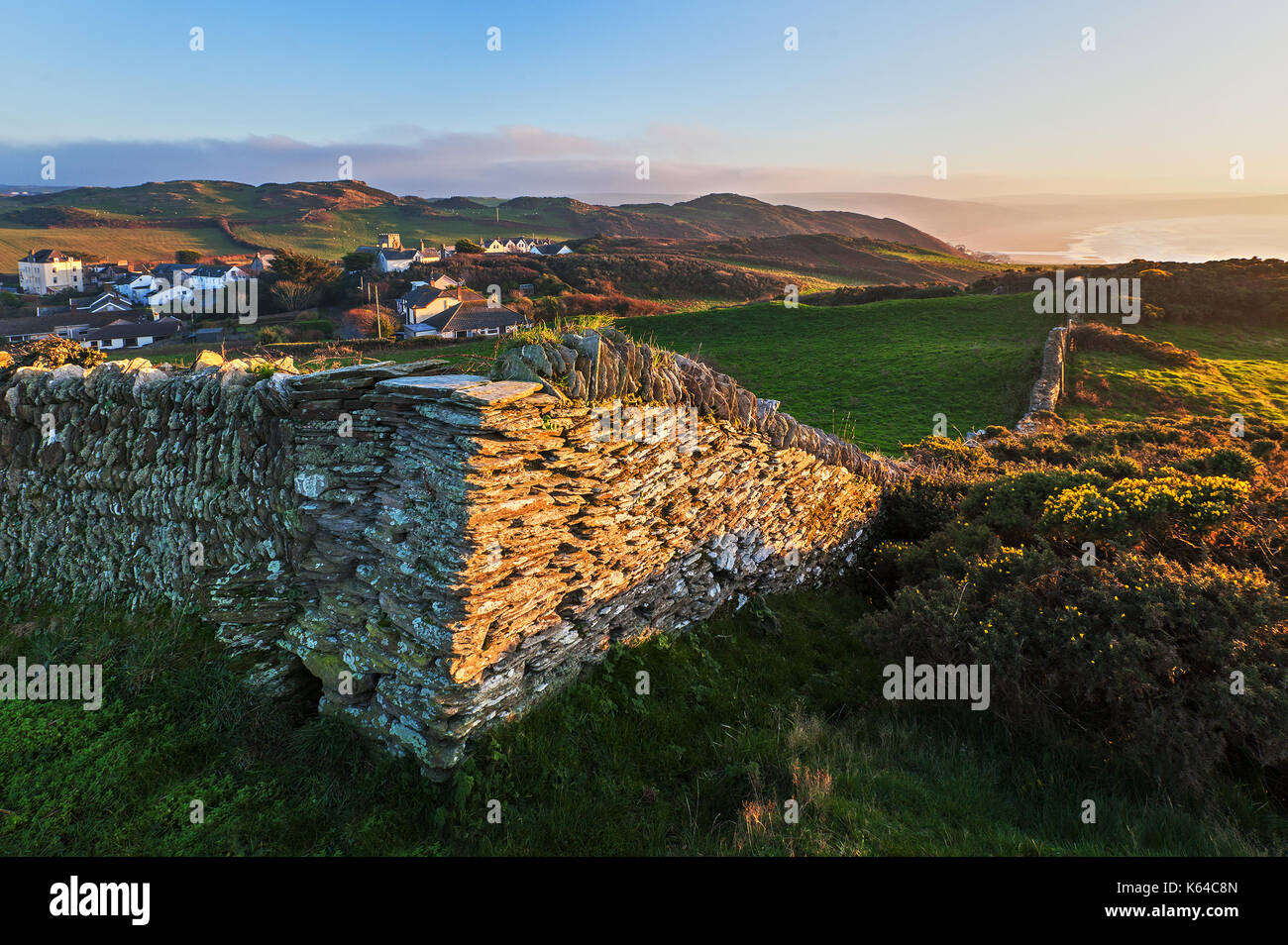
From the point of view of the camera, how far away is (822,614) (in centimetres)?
913

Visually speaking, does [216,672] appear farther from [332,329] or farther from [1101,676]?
[332,329]

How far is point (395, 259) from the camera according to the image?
93125 mm

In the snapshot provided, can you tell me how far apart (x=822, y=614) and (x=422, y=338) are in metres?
40.5

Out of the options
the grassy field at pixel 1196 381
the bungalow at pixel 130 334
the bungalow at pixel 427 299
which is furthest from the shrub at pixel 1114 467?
the bungalow at pixel 130 334

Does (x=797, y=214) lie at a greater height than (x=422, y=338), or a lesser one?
greater

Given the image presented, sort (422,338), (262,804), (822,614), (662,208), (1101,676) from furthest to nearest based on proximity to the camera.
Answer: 1. (662,208)
2. (422,338)
3. (822,614)
4. (1101,676)
5. (262,804)

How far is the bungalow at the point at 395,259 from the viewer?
292ft

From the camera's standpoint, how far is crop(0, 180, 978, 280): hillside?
110 metres

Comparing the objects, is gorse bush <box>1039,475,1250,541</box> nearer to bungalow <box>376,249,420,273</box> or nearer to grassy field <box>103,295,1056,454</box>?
grassy field <box>103,295,1056,454</box>

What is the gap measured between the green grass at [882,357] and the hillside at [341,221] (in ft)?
170

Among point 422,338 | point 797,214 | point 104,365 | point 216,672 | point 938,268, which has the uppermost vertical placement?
point 797,214

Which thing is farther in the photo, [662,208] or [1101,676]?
[662,208]

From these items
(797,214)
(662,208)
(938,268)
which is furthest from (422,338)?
(797,214)

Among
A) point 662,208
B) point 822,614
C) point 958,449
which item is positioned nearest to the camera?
point 822,614
